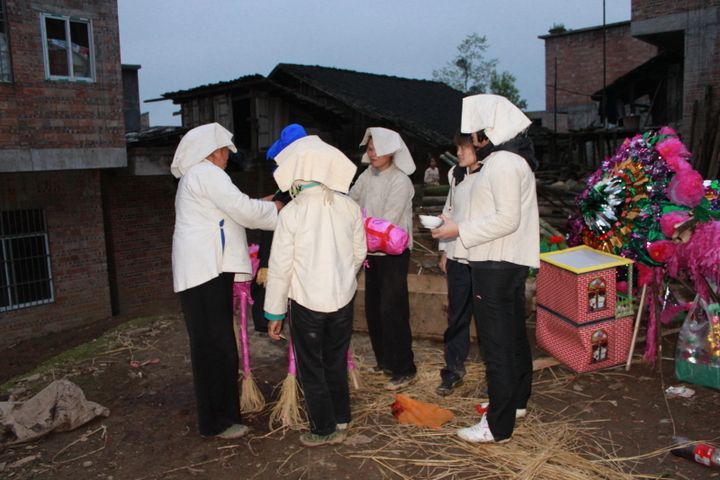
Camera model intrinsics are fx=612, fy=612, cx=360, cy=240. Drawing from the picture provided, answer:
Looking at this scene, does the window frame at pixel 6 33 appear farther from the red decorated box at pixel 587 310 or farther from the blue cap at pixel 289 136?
the red decorated box at pixel 587 310

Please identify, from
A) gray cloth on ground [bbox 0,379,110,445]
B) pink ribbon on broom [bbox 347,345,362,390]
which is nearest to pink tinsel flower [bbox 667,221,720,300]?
pink ribbon on broom [bbox 347,345,362,390]

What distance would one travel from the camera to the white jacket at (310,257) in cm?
355

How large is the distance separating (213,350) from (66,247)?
9.24m

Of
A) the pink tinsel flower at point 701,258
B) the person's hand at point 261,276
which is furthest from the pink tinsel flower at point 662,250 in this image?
the person's hand at point 261,276

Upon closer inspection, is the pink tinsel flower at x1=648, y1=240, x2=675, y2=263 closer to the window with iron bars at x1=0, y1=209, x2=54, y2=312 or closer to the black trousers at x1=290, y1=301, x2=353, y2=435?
the black trousers at x1=290, y1=301, x2=353, y2=435

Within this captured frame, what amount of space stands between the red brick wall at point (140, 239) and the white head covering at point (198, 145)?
30.9 ft

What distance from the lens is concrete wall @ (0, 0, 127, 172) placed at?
1014 cm

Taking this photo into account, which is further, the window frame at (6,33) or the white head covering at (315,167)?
the window frame at (6,33)

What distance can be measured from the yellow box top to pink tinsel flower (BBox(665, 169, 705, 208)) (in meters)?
0.59

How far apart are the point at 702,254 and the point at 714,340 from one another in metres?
0.62

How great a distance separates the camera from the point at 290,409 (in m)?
4.18

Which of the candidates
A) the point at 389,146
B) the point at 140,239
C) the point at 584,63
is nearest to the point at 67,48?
the point at 140,239

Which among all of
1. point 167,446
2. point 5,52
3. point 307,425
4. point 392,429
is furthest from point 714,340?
point 5,52

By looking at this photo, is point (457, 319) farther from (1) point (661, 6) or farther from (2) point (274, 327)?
(1) point (661, 6)
